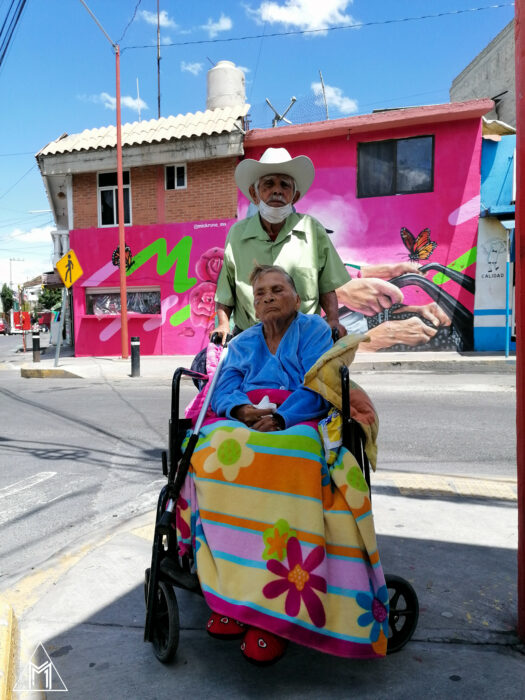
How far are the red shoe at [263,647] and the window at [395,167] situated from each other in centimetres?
1453

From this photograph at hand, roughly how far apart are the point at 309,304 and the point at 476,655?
5.89 feet

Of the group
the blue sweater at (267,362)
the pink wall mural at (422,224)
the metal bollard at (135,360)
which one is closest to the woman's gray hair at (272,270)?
the blue sweater at (267,362)

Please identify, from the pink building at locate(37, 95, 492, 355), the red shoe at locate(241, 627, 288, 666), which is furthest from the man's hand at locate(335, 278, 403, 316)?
the red shoe at locate(241, 627, 288, 666)

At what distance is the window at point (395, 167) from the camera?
48.0 ft

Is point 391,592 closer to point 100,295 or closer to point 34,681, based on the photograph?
point 34,681

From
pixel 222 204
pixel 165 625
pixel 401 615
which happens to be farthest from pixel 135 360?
pixel 401 615

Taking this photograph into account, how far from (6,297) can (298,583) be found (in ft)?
279

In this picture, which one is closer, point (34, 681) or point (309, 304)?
point (34, 681)

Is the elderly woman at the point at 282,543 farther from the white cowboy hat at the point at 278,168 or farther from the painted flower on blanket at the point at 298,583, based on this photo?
the white cowboy hat at the point at 278,168

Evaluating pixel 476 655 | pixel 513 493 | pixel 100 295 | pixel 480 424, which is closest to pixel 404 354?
pixel 480 424

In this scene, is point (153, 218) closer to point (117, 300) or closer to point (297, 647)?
point (117, 300)

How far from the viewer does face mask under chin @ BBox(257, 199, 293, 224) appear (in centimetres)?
305

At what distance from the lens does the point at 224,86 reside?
19.1 meters

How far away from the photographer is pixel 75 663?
2014 mm
